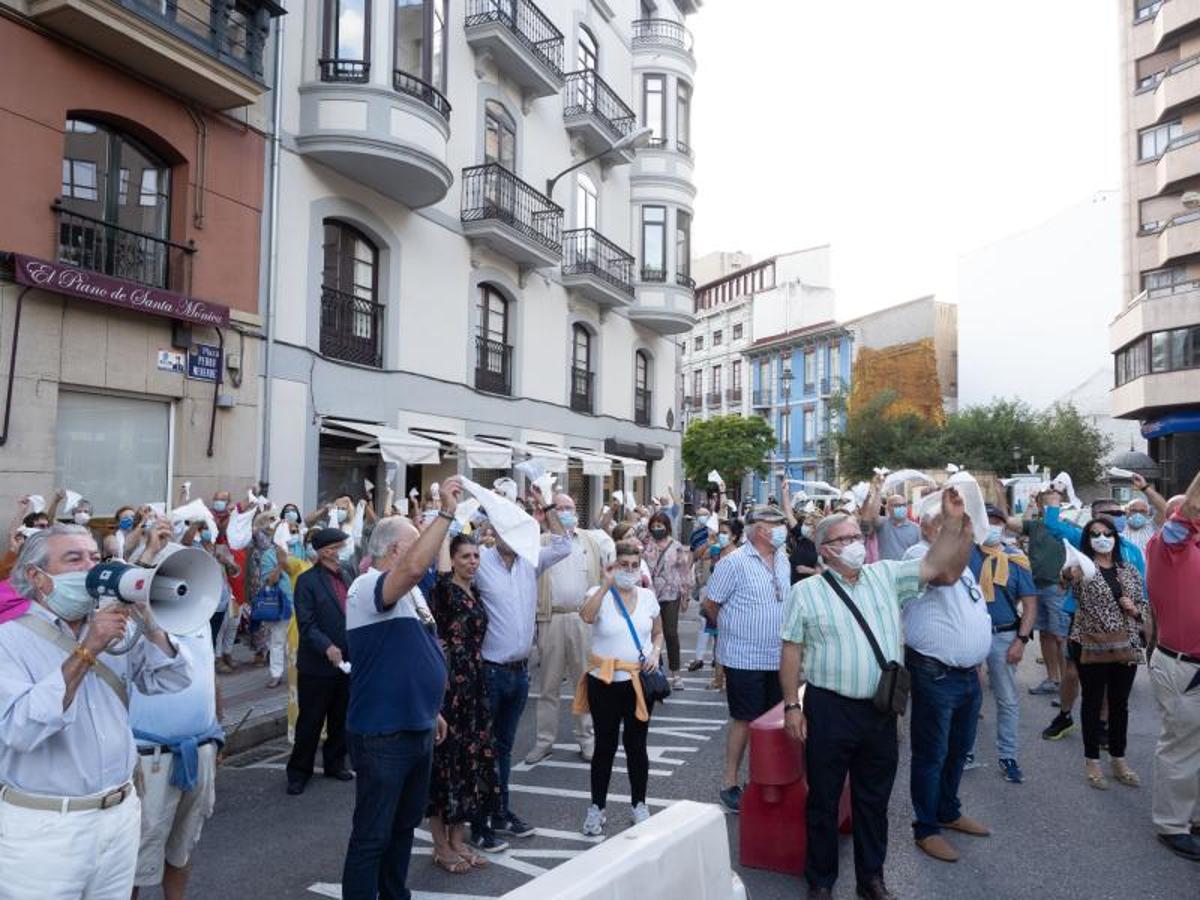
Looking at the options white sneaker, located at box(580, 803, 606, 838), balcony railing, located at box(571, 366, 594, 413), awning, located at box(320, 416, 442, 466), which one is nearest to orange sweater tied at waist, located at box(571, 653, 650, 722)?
white sneaker, located at box(580, 803, 606, 838)

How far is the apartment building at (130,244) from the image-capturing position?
384 inches

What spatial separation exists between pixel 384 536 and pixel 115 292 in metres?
8.11

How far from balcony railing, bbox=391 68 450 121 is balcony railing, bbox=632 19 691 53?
12.0 m

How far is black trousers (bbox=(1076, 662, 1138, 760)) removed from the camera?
251 inches

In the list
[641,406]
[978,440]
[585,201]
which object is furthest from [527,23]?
[978,440]

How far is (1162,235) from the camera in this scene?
106 ft

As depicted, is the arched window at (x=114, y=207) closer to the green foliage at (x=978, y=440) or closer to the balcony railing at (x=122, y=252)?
the balcony railing at (x=122, y=252)

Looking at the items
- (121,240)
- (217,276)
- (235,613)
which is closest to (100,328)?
(121,240)

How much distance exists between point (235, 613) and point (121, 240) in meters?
4.83

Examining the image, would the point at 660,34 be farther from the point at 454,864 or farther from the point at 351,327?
the point at 454,864

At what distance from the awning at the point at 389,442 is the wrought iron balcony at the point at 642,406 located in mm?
11917

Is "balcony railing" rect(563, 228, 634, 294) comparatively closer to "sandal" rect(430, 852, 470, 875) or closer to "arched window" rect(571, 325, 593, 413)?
"arched window" rect(571, 325, 593, 413)

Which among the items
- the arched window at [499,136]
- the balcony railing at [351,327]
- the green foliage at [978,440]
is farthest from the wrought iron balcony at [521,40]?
the green foliage at [978,440]

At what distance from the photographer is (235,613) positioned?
33.1ft
